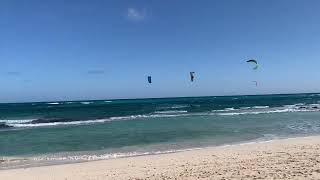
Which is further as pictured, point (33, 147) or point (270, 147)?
point (33, 147)

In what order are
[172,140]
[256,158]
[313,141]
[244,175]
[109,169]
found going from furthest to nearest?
[172,140], [313,141], [256,158], [109,169], [244,175]

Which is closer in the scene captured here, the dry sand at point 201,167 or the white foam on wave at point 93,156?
the dry sand at point 201,167

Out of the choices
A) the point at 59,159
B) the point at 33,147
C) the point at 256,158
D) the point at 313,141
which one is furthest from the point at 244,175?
the point at 33,147

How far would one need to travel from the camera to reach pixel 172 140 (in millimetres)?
19797

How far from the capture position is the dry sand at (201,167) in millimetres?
10602

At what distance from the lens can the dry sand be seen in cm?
1060

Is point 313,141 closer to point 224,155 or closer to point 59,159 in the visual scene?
point 224,155

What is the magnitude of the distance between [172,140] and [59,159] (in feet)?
21.0

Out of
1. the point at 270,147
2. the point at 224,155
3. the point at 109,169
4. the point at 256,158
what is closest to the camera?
the point at 109,169

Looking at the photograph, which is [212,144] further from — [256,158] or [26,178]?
[26,178]

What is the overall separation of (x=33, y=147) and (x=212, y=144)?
7.74 m

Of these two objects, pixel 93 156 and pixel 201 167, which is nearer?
pixel 201 167

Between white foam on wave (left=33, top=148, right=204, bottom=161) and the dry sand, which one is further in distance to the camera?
white foam on wave (left=33, top=148, right=204, bottom=161)

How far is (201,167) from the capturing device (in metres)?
11.9
